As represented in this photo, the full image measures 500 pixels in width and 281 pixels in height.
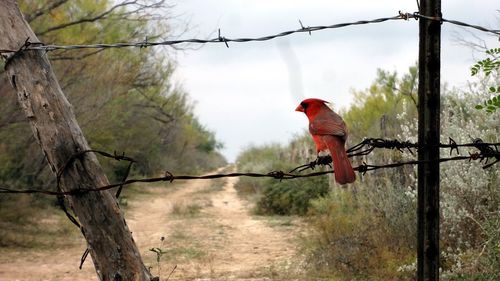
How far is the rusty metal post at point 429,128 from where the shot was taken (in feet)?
9.45

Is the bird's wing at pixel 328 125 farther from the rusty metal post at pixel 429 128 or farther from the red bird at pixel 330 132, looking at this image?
the rusty metal post at pixel 429 128

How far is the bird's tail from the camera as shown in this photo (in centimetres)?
298

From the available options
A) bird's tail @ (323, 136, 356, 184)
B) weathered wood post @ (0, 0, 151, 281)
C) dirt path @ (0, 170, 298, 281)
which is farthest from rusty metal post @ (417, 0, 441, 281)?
dirt path @ (0, 170, 298, 281)

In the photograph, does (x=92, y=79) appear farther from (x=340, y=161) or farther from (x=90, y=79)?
(x=340, y=161)

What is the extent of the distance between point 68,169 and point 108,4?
15.3m

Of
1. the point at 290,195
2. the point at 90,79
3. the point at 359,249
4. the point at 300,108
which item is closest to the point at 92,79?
the point at 90,79

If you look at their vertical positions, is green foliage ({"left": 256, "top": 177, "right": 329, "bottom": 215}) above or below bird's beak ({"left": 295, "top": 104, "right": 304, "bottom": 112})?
above

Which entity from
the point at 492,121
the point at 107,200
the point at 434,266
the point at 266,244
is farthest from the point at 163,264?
the point at 434,266

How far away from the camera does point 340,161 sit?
3.10 metres

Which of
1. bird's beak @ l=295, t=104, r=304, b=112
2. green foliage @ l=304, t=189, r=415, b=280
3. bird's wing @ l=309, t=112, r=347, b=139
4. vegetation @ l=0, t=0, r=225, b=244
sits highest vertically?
vegetation @ l=0, t=0, r=225, b=244

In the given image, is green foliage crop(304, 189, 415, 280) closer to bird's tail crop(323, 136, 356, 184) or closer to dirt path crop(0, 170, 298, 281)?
dirt path crop(0, 170, 298, 281)

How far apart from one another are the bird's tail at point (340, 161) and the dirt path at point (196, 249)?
15.6ft

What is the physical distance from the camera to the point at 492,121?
721 cm

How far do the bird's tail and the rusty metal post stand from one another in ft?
1.04
